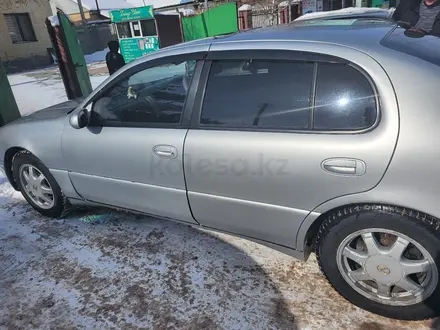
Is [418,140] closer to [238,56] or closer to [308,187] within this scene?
[308,187]

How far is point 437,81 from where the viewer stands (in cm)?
169

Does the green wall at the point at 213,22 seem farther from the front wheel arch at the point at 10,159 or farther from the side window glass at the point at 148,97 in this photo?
the side window glass at the point at 148,97

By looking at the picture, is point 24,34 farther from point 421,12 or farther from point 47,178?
point 421,12

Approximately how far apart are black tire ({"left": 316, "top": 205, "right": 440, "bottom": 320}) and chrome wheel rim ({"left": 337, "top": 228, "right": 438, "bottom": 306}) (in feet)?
0.09

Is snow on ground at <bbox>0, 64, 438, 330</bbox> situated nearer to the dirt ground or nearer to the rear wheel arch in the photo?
the dirt ground

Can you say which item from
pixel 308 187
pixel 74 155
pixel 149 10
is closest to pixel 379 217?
pixel 308 187

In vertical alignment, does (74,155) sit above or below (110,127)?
below

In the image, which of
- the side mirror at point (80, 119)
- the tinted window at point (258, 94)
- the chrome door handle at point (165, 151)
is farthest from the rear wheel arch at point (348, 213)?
the side mirror at point (80, 119)

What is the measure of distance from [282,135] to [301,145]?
134 millimetres

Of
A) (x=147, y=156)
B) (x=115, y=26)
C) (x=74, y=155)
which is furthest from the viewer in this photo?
(x=115, y=26)

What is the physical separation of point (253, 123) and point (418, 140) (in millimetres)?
891

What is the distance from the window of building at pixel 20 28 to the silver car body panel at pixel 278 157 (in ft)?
77.8

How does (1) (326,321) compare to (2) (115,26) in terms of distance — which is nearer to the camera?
(1) (326,321)

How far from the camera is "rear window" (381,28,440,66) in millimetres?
1801
